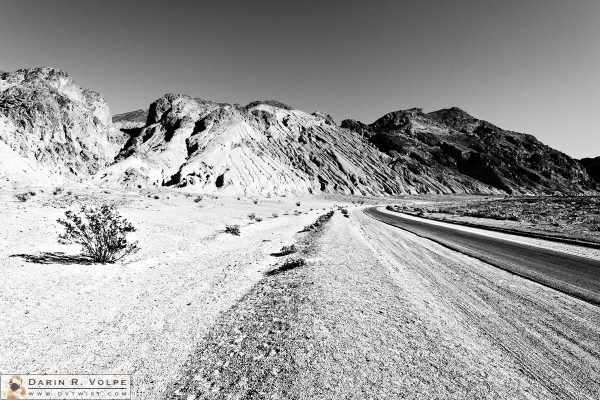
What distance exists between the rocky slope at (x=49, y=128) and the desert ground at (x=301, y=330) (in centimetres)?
5046

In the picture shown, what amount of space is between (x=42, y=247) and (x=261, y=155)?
68772 millimetres

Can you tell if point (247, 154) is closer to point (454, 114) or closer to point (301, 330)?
point (301, 330)

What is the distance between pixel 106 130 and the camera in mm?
79062

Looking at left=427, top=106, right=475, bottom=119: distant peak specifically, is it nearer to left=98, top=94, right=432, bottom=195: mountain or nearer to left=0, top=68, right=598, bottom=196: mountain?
left=0, top=68, right=598, bottom=196: mountain

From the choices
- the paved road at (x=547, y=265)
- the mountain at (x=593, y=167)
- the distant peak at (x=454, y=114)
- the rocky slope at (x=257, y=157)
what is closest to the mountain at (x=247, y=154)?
the rocky slope at (x=257, y=157)

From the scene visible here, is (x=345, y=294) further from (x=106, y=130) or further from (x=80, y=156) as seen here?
(x=106, y=130)

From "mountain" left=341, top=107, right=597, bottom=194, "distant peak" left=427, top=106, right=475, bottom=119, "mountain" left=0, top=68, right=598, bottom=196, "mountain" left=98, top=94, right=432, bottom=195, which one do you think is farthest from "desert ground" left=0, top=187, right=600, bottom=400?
"distant peak" left=427, top=106, right=475, bottom=119

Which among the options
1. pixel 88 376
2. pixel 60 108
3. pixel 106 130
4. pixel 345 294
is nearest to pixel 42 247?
pixel 88 376

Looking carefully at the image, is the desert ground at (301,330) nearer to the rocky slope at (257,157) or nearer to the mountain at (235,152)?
the mountain at (235,152)

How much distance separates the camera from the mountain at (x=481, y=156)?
12219cm

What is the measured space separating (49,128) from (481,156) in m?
149

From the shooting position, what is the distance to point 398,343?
3.88 meters

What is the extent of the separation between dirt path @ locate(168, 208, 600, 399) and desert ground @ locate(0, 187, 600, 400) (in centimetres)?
2

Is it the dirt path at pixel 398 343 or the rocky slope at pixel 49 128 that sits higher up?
the rocky slope at pixel 49 128
